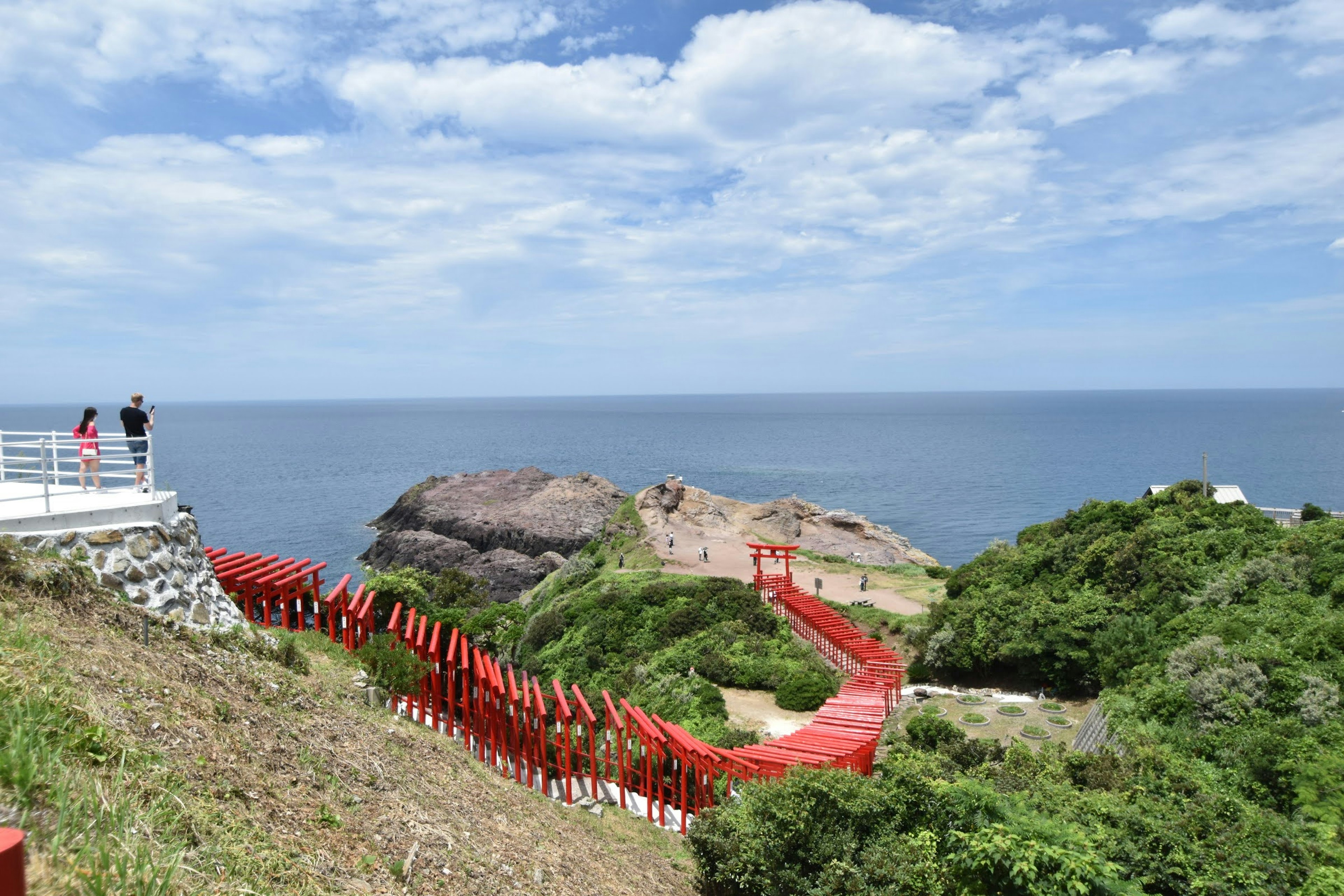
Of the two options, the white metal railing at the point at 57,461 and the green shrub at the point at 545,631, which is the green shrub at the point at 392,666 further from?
the green shrub at the point at 545,631

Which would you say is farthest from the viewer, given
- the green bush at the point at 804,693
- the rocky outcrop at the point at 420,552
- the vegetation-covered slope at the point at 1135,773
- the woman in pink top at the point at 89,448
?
the rocky outcrop at the point at 420,552

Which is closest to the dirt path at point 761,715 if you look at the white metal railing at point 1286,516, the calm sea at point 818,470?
the white metal railing at point 1286,516

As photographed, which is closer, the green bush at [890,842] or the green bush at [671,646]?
the green bush at [890,842]

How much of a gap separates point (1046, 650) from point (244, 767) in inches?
808

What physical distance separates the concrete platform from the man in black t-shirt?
36 centimetres

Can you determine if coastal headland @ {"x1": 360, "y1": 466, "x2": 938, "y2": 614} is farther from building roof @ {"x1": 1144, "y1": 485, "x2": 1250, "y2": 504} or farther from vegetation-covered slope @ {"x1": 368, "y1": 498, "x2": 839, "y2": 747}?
building roof @ {"x1": 1144, "y1": 485, "x2": 1250, "y2": 504}

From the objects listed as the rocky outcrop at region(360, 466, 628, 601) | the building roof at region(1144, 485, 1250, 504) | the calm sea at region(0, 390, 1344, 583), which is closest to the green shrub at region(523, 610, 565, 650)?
the rocky outcrop at region(360, 466, 628, 601)

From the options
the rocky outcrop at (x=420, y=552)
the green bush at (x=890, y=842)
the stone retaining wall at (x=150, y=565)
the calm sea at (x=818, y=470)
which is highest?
→ the stone retaining wall at (x=150, y=565)

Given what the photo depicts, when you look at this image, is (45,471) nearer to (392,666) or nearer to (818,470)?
(392,666)

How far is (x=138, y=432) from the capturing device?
1337 cm

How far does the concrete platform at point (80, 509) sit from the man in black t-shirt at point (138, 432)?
1.17 ft

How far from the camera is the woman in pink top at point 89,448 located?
1230 centimetres

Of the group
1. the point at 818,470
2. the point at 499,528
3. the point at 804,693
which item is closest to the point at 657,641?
the point at 804,693

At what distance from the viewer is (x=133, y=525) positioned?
11398 mm
